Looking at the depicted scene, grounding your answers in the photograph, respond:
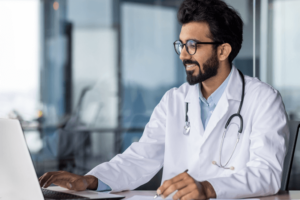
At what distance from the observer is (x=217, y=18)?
1.55 meters

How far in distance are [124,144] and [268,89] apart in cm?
228

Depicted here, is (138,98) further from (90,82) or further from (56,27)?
(56,27)

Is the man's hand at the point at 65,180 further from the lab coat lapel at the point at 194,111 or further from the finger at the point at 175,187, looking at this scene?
the lab coat lapel at the point at 194,111

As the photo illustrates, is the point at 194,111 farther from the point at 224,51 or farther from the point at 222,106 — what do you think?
the point at 224,51

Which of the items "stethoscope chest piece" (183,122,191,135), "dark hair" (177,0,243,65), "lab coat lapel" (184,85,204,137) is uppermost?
"dark hair" (177,0,243,65)

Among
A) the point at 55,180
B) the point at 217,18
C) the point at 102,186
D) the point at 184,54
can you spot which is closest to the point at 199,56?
the point at 184,54

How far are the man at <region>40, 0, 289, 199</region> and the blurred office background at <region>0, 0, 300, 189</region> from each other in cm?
184

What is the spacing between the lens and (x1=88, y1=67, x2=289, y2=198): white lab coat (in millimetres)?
1187

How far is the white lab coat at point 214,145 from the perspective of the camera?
1187 millimetres

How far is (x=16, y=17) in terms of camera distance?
133 inches

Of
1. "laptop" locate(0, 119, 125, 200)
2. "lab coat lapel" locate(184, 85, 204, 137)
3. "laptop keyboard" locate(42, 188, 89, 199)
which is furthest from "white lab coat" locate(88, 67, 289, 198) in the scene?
"laptop" locate(0, 119, 125, 200)

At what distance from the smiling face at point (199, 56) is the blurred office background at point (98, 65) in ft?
6.37

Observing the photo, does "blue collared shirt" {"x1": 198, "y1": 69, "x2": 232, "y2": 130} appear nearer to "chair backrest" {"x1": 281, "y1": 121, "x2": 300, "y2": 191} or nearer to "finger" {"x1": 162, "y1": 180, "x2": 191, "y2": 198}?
"chair backrest" {"x1": 281, "y1": 121, "x2": 300, "y2": 191}

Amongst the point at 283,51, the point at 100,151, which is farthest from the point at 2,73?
the point at 283,51
